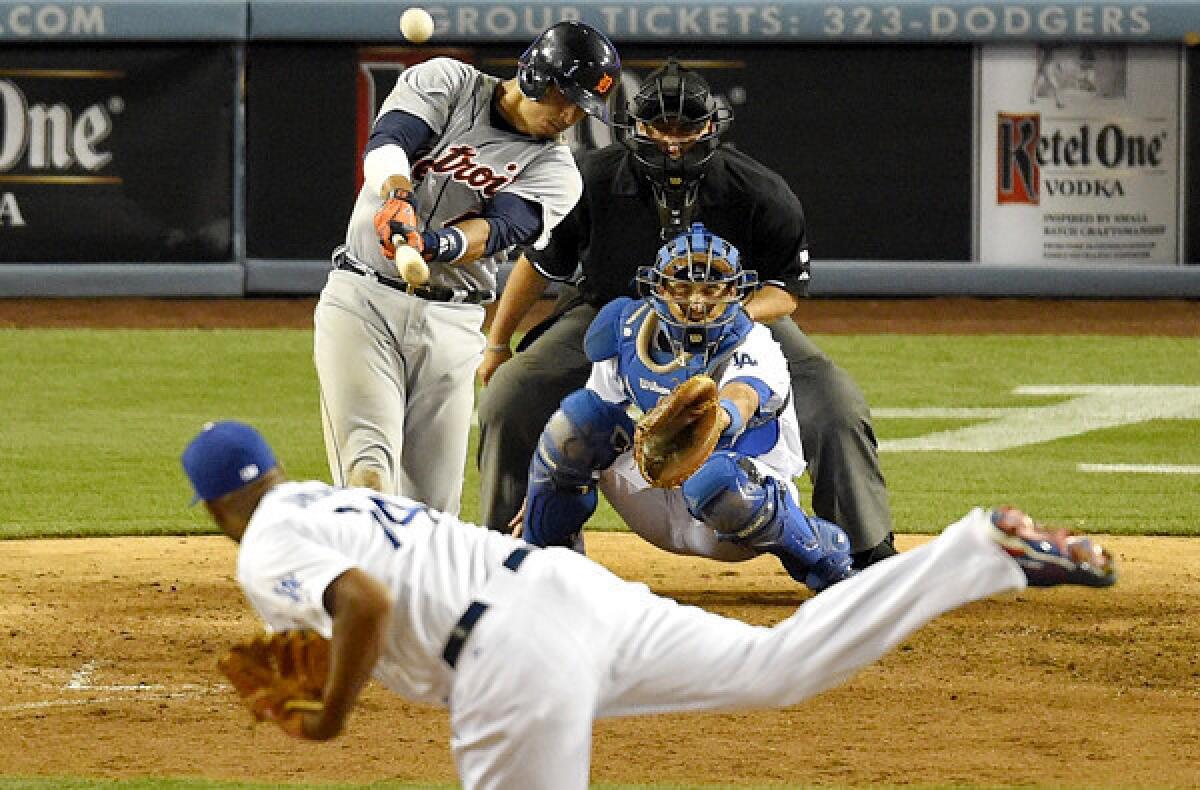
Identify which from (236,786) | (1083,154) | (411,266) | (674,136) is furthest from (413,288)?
(1083,154)

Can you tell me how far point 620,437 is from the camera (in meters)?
7.18

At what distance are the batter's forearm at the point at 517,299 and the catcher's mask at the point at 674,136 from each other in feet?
1.91

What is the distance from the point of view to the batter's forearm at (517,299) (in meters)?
8.29

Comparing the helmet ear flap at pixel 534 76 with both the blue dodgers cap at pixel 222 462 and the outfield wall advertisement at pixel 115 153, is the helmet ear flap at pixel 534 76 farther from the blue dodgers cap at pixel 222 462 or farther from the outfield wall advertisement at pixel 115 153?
the outfield wall advertisement at pixel 115 153

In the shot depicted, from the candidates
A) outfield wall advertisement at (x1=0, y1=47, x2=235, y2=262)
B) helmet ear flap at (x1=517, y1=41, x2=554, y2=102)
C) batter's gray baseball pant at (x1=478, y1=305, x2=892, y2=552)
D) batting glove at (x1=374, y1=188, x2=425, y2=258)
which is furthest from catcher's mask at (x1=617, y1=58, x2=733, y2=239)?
outfield wall advertisement at (x1=0, y1=47, x2=235, y2=262)

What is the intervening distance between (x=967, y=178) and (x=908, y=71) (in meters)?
0.88

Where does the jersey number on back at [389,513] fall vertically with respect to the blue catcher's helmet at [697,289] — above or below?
below

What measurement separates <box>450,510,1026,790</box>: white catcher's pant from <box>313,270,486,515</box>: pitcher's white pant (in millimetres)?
2325

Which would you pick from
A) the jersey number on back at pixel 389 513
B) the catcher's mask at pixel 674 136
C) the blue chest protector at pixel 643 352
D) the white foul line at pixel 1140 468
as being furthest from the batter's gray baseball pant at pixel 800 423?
the jersey number on back at pixel 389 513

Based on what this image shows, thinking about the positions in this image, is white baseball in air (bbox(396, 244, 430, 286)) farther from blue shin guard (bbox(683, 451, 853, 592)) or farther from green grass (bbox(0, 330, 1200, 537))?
green grass (bbox(0, 330, 1200, 537))

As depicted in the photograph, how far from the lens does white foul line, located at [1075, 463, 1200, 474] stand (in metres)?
10.6

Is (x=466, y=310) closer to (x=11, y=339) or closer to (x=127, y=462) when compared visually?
(x=127, y=462)

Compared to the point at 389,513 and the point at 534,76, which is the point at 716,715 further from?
the point at 389,513

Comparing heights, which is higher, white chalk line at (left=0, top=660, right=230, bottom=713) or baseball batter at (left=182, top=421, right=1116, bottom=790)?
baseball batter at (left=182, top=421, right=1116, bottom=790)
